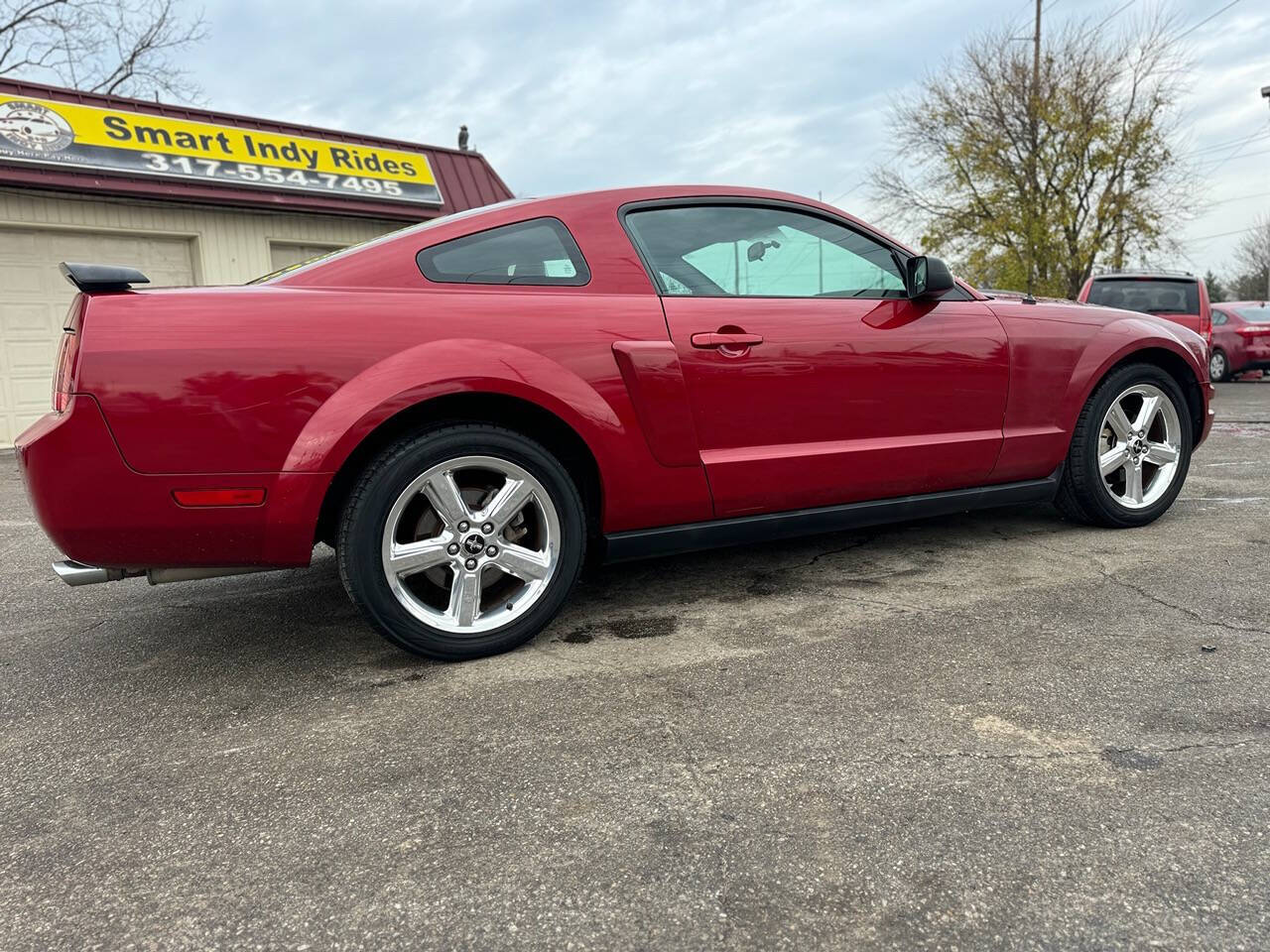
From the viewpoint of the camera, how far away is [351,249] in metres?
2.78

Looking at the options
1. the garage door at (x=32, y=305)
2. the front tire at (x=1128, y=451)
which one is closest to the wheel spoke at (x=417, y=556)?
the front tire at (x=1128, y=451)

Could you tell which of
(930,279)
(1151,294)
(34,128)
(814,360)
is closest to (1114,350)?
(930,279)

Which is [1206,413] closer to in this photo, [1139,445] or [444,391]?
[1139,445]

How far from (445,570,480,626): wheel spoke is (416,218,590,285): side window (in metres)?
0.91

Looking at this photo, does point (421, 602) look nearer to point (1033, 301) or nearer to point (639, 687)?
point (639, 687)

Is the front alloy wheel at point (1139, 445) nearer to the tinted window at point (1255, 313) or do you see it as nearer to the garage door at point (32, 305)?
the garage door at point (32, 305)

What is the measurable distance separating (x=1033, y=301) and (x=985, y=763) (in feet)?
8.38

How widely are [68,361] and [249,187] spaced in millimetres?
9695

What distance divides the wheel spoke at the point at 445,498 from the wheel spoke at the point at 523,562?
0.56 feet

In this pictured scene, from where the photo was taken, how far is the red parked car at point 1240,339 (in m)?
15.3

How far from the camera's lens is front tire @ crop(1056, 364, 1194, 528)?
3930mm

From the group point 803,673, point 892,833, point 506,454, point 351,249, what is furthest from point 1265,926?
point 351,249

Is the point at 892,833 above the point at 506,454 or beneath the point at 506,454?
beneath

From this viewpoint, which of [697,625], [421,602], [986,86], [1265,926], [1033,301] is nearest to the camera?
[1265,926]
